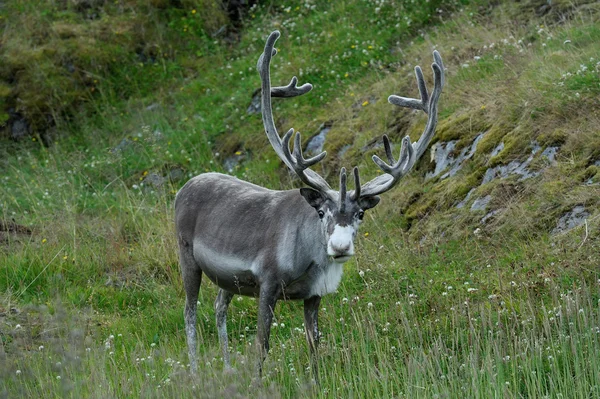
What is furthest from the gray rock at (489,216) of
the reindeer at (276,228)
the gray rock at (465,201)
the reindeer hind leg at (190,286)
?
the reindeer hind leg at (190,286)

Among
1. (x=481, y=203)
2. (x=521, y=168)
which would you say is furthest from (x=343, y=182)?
(x=521, y=168)

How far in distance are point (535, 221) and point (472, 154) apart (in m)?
1.59

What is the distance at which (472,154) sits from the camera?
32.2ft

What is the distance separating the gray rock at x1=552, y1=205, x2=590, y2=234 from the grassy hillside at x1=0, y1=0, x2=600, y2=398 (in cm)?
3

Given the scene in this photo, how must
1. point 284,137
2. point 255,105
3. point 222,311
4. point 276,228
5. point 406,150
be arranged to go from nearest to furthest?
point 284,137, point 406,150, point 276,228, point 222,311, point 255,105

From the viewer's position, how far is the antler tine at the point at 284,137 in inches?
277

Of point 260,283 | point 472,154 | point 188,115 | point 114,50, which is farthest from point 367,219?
point 114,50

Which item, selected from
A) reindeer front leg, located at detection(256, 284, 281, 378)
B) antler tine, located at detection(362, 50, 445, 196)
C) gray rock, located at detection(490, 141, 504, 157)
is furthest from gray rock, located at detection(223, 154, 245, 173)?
reindeer front leg, located at detection(256, 284, 281, 378)

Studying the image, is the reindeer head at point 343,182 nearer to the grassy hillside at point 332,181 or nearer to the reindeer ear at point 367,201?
the reindeer ear at point 367,201

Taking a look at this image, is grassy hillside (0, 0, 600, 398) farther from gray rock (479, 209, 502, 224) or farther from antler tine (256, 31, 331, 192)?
antler tine (256, 31, 331, 192)

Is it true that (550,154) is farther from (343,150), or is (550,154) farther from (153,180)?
(153,180)

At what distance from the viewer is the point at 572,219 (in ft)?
27.0

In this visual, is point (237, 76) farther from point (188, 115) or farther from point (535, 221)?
point (535, 221)

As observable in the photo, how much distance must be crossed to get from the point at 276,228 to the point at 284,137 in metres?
0.84
